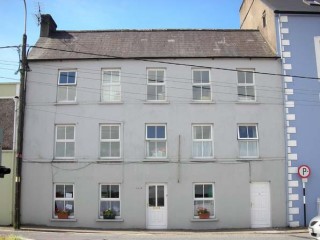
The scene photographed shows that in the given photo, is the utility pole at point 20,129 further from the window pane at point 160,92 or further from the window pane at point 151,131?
the window pane at point 160,92

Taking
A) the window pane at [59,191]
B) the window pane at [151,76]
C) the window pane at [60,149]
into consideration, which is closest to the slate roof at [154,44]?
the window pane at [151,76]

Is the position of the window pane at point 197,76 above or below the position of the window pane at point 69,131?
above

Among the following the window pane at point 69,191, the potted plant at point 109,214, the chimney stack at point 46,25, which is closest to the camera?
the potted plant at point 109,214

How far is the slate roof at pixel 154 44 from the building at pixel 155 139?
13cm

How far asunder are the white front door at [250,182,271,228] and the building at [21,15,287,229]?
0.05 m

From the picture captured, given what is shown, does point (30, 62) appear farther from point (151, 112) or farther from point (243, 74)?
point (243, 74)

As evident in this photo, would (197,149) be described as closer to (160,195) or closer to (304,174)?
(160,195)

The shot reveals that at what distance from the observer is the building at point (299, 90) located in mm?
21344

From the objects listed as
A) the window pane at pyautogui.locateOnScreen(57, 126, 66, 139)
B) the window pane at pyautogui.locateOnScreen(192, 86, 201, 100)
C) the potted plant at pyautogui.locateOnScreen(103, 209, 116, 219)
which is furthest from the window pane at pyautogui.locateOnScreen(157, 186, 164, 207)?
the window pane at pyautogui.locateOnScreen(57, 126, 66, 139)

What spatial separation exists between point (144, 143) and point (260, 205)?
21.2 feet

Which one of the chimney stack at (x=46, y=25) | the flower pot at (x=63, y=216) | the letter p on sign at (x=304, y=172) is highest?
the chimney stack at (x=46, y=25)

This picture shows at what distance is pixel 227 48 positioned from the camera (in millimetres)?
23234

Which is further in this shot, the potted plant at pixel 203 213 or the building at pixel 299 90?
the building at pixel 299 90

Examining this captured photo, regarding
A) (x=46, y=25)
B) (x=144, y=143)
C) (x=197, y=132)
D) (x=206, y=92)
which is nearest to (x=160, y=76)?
(x=206, y=92)
